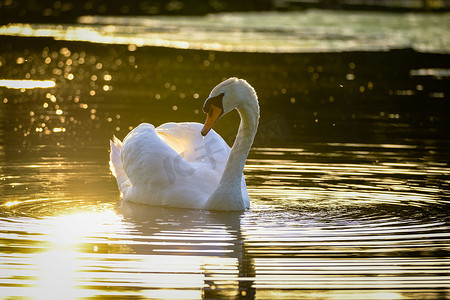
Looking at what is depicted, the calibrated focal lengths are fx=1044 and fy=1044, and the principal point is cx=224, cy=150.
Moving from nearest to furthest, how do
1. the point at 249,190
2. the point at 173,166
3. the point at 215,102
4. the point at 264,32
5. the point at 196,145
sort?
the point at 215,102 < the point at 173,166 < the point at 196,145 < the point at 249,190 < the point at 264,32

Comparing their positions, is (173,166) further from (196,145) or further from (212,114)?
(196,145)

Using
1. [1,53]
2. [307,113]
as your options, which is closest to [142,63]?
[1,53]

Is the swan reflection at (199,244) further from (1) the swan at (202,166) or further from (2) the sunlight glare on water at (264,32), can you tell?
(2) the sunlight glare on water at (264,32)

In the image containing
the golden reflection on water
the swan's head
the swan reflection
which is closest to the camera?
the swan reflection

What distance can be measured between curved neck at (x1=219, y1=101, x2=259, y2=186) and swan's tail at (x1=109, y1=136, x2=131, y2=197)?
1.49 metres

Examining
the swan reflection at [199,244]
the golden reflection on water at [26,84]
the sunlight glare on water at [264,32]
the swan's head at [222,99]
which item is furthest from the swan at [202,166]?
the sunlight glare on water at [264,32]

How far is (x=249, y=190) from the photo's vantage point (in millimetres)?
13367

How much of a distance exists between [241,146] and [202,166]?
0.60m

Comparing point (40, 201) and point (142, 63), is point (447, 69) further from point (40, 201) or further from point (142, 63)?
point (40, 201)

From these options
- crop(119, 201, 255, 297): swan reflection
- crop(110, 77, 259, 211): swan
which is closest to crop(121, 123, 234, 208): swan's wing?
crop(110, 77, 259, 211): swan

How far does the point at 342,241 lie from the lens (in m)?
10.2

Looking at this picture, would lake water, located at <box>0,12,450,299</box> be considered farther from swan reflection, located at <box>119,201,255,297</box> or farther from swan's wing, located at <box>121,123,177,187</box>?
swan's wing, located at <box>121,123,177,187</box>

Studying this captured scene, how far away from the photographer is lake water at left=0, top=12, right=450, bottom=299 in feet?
28.9

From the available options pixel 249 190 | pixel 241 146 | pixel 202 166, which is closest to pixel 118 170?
pixel 202 166
